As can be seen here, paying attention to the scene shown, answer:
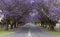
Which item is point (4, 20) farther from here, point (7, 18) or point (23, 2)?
point (23, 2)

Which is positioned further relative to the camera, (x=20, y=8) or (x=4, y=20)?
(x=4, y=20)

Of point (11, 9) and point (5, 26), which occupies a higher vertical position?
point (11, 9)

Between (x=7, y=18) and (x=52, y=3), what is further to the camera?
(x=7, y=18)

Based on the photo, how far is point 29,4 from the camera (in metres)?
39.8

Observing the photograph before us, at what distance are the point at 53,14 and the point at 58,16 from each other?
1680 mm

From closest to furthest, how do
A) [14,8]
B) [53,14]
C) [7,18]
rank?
[53,14]
[14,8]
[7,18]

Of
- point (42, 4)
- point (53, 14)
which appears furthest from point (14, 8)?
point (53, 14)

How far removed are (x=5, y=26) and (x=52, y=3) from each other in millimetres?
15871

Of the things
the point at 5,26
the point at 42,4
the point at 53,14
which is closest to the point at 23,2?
the point at 42,4

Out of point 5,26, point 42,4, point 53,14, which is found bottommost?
point 5,26

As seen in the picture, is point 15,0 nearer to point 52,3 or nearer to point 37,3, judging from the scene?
point 37,3

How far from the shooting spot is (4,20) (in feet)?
148

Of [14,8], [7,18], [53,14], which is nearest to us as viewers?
[53,14]

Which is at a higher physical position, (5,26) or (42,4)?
(42,4)
